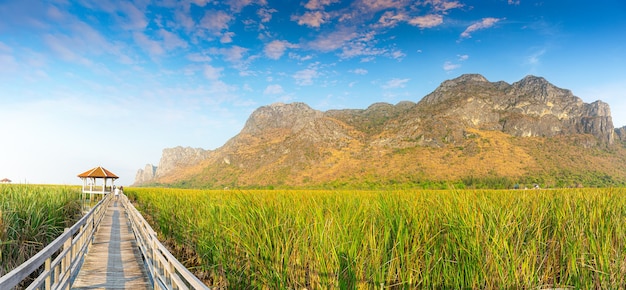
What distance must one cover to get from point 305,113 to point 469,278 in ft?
611

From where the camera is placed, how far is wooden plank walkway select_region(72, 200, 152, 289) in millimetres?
6809

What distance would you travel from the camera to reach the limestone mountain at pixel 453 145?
89875 millimetres

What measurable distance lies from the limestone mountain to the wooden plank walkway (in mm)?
79077

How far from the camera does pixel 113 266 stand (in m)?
8.37

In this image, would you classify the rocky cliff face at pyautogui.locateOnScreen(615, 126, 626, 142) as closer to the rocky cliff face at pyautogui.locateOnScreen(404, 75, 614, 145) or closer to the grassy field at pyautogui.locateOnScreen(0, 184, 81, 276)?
the rocky cliff face at pyautogui.locateOnScreen(404, 75, 614, 145)

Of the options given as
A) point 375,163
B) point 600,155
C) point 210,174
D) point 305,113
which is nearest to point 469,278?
point 375,163

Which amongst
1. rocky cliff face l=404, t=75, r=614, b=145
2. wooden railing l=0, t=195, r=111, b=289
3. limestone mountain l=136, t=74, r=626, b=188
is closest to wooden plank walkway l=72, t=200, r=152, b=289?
wooden railing l=0, t=195, r=111, b=289

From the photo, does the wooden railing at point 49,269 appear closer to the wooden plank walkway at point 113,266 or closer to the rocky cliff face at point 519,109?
the wooden plank walkway at point 113,266

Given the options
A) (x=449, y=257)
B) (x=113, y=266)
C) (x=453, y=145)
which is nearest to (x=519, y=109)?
(x=453, y=145)

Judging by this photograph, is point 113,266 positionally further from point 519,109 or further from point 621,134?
point 621,134

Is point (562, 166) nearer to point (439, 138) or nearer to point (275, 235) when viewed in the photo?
point (439, 138)

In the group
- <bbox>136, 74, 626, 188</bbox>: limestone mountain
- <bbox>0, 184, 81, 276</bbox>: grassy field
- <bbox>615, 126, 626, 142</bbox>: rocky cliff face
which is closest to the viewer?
<bbox>0, 184, 81, 276</bbox>: grassy field

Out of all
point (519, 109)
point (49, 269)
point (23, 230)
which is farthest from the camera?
point (519, 109)

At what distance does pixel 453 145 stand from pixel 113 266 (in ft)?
350
